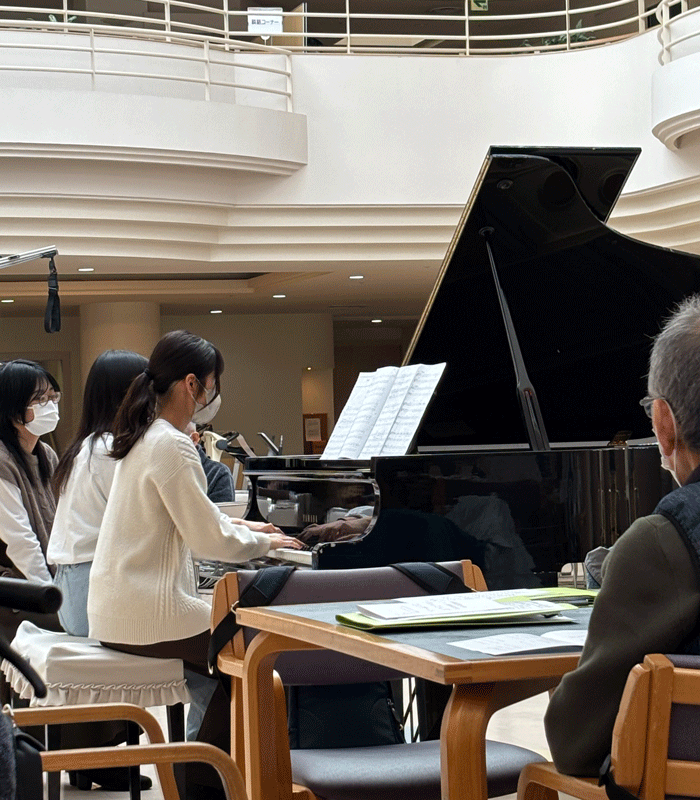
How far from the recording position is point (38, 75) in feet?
30.6

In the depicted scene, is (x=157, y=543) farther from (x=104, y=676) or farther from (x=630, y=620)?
(x=630, y=620)

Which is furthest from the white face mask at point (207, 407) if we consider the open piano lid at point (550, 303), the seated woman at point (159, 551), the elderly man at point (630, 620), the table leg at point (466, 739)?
the elderly man at point (630, 620)

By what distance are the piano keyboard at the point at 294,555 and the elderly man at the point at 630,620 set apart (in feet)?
7.34

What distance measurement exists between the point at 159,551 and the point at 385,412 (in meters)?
1.21

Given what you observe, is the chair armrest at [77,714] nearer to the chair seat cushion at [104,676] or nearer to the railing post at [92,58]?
the chair seat cushion at [104,676]

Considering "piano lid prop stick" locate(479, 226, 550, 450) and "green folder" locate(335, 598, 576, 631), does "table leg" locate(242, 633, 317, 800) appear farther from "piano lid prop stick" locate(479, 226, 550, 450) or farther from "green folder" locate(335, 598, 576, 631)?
"piano lid prop stick" locate(479, 226, 550, 450)

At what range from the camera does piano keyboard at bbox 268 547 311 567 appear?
12.6 feet

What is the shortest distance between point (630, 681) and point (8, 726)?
2.47 ft

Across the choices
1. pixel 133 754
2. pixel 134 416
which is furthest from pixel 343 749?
pixel 134 416

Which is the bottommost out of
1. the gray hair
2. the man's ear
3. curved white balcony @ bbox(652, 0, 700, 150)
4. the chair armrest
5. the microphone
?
the chair armrest

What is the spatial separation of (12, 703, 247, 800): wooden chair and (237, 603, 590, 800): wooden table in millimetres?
260

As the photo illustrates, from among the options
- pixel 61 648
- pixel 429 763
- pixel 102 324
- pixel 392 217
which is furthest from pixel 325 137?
pixel 429 763

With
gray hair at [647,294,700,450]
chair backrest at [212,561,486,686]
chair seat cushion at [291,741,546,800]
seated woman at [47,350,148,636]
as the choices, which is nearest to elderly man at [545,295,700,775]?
gray hair at [647,294,700,450]

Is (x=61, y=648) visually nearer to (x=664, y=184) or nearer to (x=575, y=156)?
(x=575, y=156)
